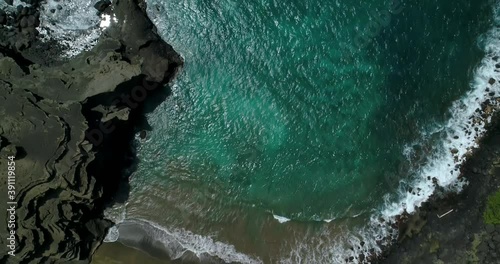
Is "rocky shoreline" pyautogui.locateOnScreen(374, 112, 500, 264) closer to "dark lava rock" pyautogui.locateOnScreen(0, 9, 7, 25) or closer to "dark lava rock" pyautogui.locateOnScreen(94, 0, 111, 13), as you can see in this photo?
"dark lava rock" pyautogui.locateOnScreen(94, 0, 111, 13)

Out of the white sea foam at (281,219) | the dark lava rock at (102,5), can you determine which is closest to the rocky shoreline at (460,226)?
the white sea foam at (281,219)

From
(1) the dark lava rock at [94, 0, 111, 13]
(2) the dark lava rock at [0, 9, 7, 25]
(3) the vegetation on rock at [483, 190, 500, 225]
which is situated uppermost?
(1) the dark lava rock at [94, 0, 111, 13]

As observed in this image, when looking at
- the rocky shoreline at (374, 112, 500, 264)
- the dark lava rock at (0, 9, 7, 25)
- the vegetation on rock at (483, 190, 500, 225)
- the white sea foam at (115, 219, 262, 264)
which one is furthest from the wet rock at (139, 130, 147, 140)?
the vegetation on rock at (483, 190, 500, 225)

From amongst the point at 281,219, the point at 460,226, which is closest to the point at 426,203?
the point at 460,226

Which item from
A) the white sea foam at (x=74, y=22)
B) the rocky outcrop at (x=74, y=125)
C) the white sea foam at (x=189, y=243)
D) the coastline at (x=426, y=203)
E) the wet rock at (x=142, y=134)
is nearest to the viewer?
the rocky outcrop at (x=74, y=125)

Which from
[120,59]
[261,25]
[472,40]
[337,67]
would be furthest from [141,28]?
[472,40]

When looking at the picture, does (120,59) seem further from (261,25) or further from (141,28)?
(261,25)

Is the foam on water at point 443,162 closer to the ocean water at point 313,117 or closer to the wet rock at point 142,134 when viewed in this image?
the ocean water at point 313,117
